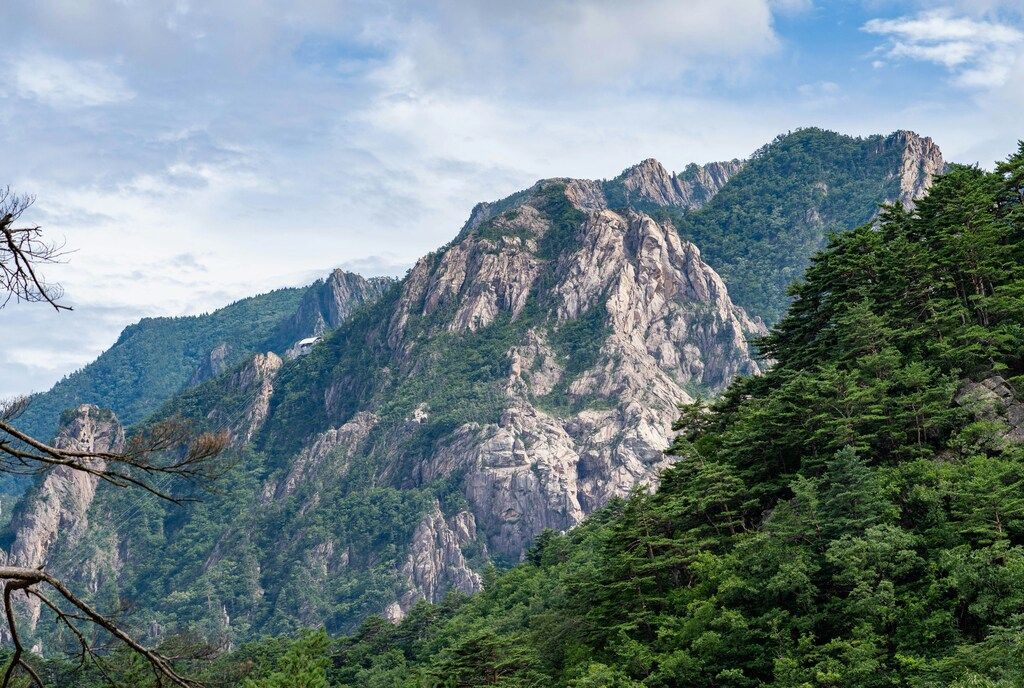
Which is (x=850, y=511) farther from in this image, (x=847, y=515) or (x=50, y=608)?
(x=50, y=608)

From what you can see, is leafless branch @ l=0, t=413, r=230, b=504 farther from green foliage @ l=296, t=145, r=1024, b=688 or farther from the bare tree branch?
green foliage @ l=296, t=145, r=1024, b=688

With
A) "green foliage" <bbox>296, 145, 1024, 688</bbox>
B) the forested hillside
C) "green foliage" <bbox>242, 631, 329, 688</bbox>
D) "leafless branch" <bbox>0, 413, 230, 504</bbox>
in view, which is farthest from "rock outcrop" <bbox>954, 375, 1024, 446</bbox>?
"leafless branch" <bbox>0, 413, 230, 504</bbox>

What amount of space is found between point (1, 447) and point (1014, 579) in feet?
102

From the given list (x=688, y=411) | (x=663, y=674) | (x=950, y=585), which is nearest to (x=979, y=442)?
(x=950, y=585)

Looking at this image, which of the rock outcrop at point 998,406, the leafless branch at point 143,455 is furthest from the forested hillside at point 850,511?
the leafless branch at point 143,455

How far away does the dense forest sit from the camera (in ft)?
112

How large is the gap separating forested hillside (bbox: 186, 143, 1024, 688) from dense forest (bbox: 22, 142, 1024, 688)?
4.1 inches

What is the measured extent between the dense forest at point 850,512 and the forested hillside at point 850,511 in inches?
4.1

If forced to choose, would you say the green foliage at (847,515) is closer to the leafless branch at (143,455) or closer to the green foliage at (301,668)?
the green foliage at (301,668)

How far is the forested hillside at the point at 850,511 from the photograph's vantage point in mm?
34094

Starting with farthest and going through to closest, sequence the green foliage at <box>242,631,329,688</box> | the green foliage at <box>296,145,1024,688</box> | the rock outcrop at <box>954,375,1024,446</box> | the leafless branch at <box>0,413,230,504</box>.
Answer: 1. the green foliage at <box>242,631,329,688</box>
2. the rock outcrop at <box>954,375,1024,446</box>
3. the green foliage at <box>296,145,1024,688</box>
4. the leafless branch at <box>0,413,230,504</box>

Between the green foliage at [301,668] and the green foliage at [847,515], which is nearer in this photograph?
the green foliage at [847,515]

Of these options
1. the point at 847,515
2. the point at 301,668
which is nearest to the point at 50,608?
the point at 847,515

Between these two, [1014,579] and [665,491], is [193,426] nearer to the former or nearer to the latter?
[1014,579]
